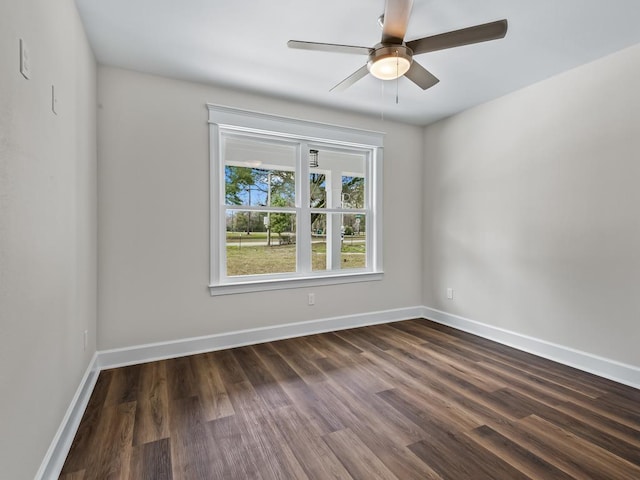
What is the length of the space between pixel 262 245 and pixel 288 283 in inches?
19.9

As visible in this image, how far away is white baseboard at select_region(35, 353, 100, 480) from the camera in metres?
1.45

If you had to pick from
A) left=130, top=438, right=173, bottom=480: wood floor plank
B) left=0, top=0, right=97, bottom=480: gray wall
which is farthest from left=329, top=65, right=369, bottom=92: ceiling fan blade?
left=130, top=438, right=173, bottom=480: wood floor plank

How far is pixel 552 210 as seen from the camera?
116 inches

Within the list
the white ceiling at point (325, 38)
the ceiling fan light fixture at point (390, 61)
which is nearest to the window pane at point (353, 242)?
the white ceiling at point (325, 38)

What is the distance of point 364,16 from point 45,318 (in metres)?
2.48

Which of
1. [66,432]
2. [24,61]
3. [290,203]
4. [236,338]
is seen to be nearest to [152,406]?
[66,432]

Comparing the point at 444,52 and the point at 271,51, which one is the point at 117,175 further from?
the point at 444,52

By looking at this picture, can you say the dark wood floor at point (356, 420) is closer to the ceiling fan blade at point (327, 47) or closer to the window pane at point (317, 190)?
the window pane at point (317, 190)

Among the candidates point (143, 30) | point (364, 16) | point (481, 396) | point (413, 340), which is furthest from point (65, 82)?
point (413, 340)

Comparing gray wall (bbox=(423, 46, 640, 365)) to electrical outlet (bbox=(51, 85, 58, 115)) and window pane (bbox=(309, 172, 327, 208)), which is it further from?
electrical outlet (bbox=(51, 85, 58, 115))

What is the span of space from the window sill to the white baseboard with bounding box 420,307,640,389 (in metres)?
1.13

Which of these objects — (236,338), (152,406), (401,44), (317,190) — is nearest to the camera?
(401,44)

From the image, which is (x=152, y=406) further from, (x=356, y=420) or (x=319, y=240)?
(x=319, y=240)

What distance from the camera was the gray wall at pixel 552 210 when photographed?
2496 millimetres
